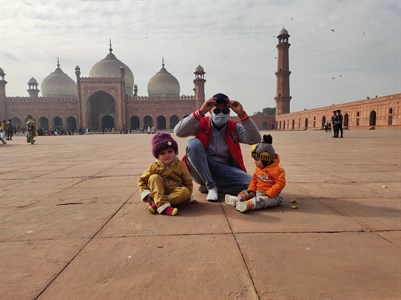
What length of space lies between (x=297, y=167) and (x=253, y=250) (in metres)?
2.86

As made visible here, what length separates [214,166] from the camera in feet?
8.09

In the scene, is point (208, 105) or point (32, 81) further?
point (32, 81)

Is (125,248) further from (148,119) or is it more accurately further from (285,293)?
(148,119)

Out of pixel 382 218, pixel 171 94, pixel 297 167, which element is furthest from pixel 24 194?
→ pixel 171 94

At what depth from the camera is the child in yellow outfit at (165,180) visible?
6.60 feet

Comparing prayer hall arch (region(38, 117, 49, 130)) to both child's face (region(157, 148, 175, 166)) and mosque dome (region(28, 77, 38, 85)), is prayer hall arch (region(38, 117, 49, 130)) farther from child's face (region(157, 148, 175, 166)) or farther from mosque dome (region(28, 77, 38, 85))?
child's face (region(157, 148, 175, 166))

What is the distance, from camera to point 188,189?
7.10 feet

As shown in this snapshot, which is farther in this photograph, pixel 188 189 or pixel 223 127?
pixel 223 127

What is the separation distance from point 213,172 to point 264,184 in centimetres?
51

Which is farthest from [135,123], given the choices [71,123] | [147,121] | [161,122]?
[71,123]

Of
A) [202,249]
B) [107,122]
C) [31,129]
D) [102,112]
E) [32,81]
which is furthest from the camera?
[32,81]

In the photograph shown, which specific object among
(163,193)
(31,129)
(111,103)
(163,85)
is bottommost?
(163,193)

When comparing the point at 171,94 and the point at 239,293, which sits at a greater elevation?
the point at 171,94

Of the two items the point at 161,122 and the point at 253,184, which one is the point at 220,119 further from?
the point at 161,122
